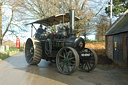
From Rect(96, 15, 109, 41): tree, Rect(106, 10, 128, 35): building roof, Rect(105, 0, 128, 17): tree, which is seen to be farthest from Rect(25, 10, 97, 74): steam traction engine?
Rect(105, 0, 128, 17): tree

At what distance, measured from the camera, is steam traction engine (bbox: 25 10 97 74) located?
6.17 m

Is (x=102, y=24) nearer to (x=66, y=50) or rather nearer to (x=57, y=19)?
(x=57, y=19)

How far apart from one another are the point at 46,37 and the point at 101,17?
39.4 ft

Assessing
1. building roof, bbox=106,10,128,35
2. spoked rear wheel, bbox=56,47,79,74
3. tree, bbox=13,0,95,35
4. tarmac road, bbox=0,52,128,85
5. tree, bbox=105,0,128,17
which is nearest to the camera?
tarmac road, bbox=0,52,128,85

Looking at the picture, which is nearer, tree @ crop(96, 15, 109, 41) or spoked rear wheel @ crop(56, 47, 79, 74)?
spoked rear wheel @ crop(56, 47, 79, 74)

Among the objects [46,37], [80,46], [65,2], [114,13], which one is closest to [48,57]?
[46,37]

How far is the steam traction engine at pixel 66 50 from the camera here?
20.2 feet

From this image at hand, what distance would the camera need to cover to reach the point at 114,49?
1027cm

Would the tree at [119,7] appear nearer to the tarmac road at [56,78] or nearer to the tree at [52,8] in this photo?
the tree at [52,8]

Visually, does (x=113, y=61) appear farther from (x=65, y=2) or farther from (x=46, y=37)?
(x=65, y=2)

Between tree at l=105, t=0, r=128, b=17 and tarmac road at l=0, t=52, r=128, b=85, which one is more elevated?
tree at l=105, t=0, r=128, b=17

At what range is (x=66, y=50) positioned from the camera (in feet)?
21.2

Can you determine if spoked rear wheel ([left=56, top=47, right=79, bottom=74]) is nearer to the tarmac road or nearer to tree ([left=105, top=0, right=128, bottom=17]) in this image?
the tarmac road

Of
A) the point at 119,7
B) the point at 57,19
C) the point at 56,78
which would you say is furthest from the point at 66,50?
the point at 119,7
